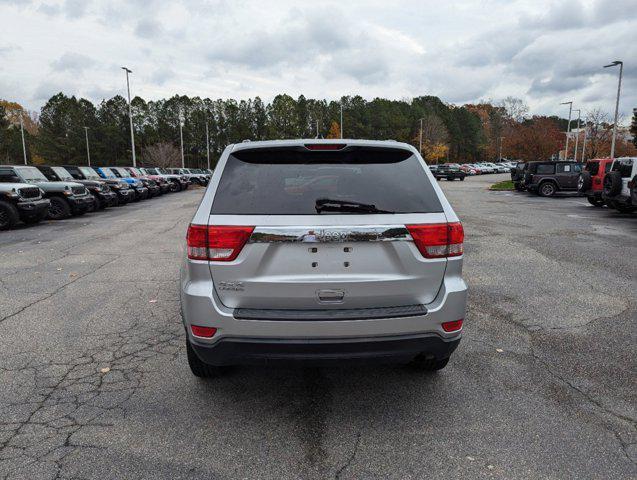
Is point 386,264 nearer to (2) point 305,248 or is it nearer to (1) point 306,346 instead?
(2) point 305,248

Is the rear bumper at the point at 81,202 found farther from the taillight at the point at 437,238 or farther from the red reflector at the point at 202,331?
the taillight at the point at 437,238

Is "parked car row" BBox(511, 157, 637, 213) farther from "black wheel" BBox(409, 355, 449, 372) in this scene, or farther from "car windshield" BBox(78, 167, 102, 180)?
"car windshield" BBox(78, 167, 102, 180)

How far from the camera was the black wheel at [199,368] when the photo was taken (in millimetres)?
3491

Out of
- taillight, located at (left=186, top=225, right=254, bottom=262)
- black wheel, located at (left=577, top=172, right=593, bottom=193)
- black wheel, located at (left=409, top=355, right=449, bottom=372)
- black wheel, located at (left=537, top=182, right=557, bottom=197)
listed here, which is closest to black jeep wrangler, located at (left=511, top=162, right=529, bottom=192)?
black wheel, located at (left=537, top=182, right=557, bottom=197)

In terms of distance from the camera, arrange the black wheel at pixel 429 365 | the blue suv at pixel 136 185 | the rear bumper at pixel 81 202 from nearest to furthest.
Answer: the black wheel at pixel 429 365
the rear bumper at pixel 81 202
the blue suv at pixel 136 185

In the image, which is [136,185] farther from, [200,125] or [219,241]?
[200,125]

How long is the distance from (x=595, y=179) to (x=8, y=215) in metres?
19.9

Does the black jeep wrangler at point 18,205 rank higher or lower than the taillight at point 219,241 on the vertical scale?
lower

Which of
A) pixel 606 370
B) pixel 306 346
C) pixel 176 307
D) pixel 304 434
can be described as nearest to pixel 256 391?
pixel 304 434

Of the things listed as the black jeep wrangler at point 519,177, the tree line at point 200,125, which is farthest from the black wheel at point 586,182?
the tree line at point 200,125

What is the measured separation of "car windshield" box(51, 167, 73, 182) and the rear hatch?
17808 millimetres

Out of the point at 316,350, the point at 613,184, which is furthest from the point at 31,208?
the point at 613,184

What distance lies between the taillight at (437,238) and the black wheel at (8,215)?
13.5 meters

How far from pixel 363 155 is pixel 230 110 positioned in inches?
3963
